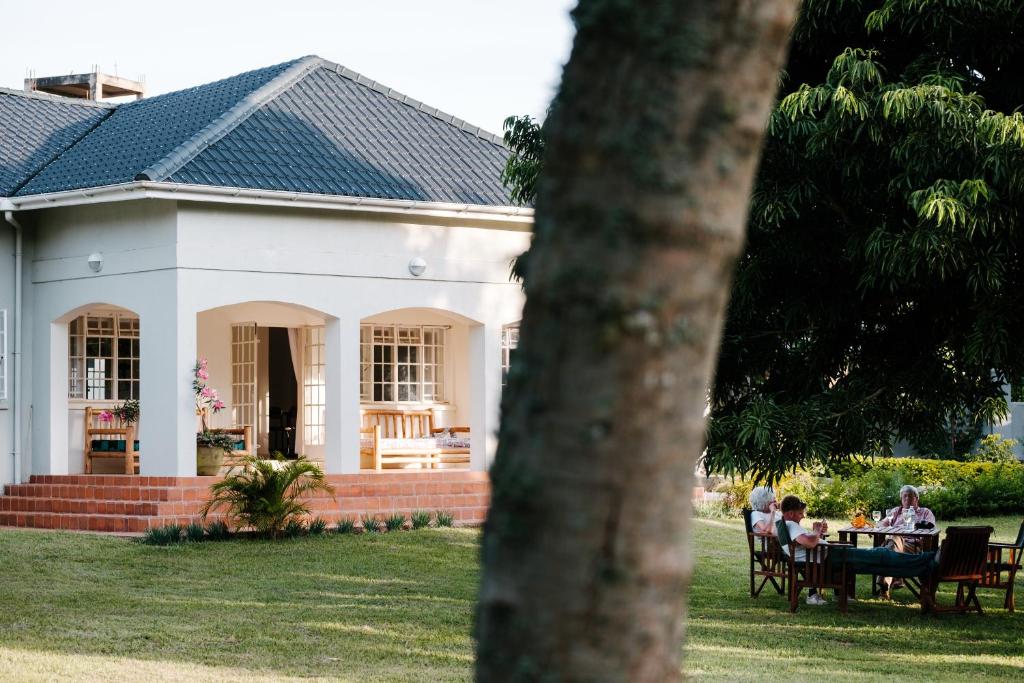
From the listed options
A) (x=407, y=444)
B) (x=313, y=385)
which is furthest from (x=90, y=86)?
(x=407, y=444)

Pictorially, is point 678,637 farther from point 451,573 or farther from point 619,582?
point 451,573

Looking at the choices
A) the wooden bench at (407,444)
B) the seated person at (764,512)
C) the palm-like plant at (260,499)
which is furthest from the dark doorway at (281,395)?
the seated person at (764,512)

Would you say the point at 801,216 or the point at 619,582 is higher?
the point at 801,216

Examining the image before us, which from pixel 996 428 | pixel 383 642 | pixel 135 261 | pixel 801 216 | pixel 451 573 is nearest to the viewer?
pixel 383 642

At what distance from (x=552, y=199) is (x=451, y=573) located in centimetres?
1295

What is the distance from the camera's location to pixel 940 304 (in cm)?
1190

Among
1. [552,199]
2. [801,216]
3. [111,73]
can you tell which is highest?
[111,73]

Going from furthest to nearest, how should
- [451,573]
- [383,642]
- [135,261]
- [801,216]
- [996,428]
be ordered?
1. [996,428]
2. [135,261]
3. [451,573]
4. [801,216]
5. [383,642]

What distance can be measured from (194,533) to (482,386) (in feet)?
17.1

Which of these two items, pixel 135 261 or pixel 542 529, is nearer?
pixel 542 529

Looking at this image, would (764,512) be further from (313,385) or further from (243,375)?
(243,375)

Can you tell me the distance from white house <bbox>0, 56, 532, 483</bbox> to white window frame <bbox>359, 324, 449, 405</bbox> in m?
0.03

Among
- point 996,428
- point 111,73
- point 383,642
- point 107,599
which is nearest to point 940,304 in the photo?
point 383,642

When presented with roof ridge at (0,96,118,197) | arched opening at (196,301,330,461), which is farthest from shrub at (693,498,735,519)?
roof ridge at (0,96,118,197)
